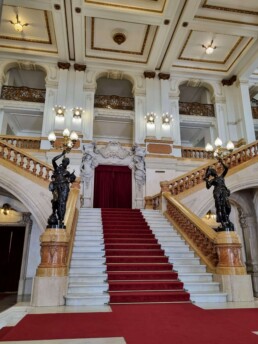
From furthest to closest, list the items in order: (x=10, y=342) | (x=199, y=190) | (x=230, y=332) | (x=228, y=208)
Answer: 1. (x=199, y=190)
2. (x=228, y=208)
3. (x=230, y=332)
4. (x=10, y=342)

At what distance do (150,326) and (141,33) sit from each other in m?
10.9

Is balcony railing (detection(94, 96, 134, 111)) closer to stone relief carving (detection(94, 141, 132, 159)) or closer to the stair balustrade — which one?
stone relief carving (detection(94, 141, 132, 159))

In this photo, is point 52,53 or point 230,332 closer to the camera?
point 230,332

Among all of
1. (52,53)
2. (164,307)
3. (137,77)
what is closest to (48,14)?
(52,53)

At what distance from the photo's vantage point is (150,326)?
8.74 feet

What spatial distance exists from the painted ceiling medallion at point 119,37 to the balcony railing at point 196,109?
12.9 feet

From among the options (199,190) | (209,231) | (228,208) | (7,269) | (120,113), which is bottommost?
(7,269)

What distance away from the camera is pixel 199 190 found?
25.7 ft

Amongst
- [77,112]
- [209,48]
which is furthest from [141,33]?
[77,112]

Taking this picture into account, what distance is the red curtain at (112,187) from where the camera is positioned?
10750 mm

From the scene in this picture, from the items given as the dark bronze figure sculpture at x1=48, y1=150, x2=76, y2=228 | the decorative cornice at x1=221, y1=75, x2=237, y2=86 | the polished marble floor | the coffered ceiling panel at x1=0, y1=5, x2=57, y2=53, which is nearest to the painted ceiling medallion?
the coffered ceiling panel at x1=0, y1=5, x2=57, y2=53

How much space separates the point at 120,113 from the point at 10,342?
1062cm

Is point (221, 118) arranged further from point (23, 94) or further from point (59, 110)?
point (23, 94)

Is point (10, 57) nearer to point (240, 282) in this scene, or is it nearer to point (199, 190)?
point (199, 190)
